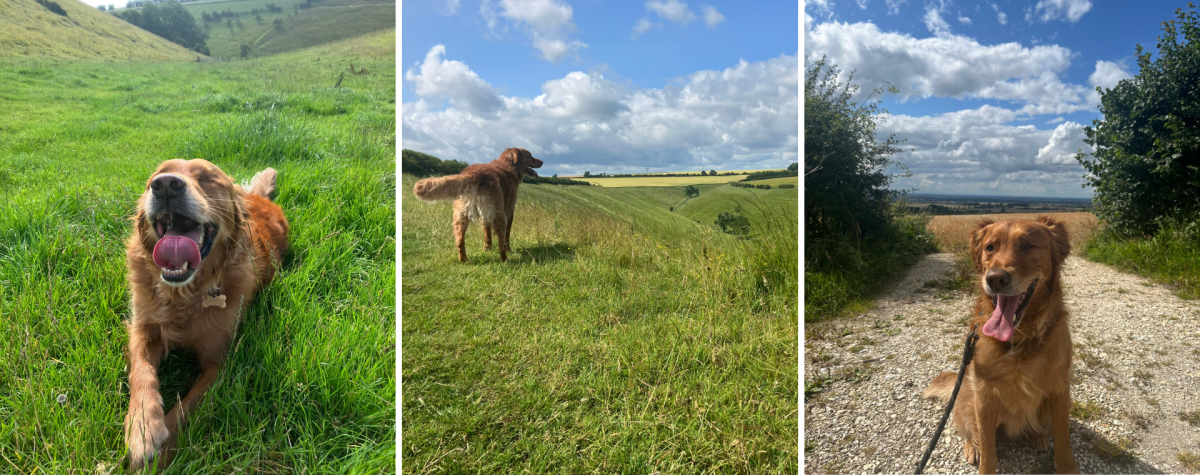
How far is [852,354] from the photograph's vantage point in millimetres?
2652

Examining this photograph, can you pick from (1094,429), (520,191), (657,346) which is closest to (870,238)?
(1094,429)

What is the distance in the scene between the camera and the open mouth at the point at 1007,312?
5.85 feet

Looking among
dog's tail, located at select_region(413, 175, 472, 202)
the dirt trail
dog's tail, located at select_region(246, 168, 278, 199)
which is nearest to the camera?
the dirt trail

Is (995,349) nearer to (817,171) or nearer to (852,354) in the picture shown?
(852,354)

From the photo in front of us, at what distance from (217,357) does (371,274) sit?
672mm

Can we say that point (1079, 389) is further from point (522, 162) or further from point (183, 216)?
point (183, 216)

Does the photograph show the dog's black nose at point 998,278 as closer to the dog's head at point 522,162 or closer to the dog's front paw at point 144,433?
the dog's head at point 522,162

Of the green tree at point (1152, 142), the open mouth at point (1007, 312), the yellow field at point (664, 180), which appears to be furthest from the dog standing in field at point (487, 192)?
the green tree at point (1152, 142)

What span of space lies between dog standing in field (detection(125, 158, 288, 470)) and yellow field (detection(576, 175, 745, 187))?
1.58 metres

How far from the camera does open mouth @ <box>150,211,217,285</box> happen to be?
1645 mm

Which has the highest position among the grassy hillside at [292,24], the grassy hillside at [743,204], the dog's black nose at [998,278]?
the grassy hillside at [292,24]

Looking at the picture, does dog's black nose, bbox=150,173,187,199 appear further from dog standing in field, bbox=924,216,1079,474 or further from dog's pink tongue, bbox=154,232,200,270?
dog standing in field, bbox=924,216,1079,474

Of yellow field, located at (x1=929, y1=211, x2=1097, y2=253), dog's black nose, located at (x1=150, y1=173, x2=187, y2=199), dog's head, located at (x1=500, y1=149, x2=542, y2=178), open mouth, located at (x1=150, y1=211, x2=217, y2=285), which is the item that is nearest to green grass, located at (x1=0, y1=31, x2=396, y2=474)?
open mouth, located at (x1=150, y1=211, x2=217, y2=285)

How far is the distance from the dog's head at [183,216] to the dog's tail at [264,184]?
981 mm
